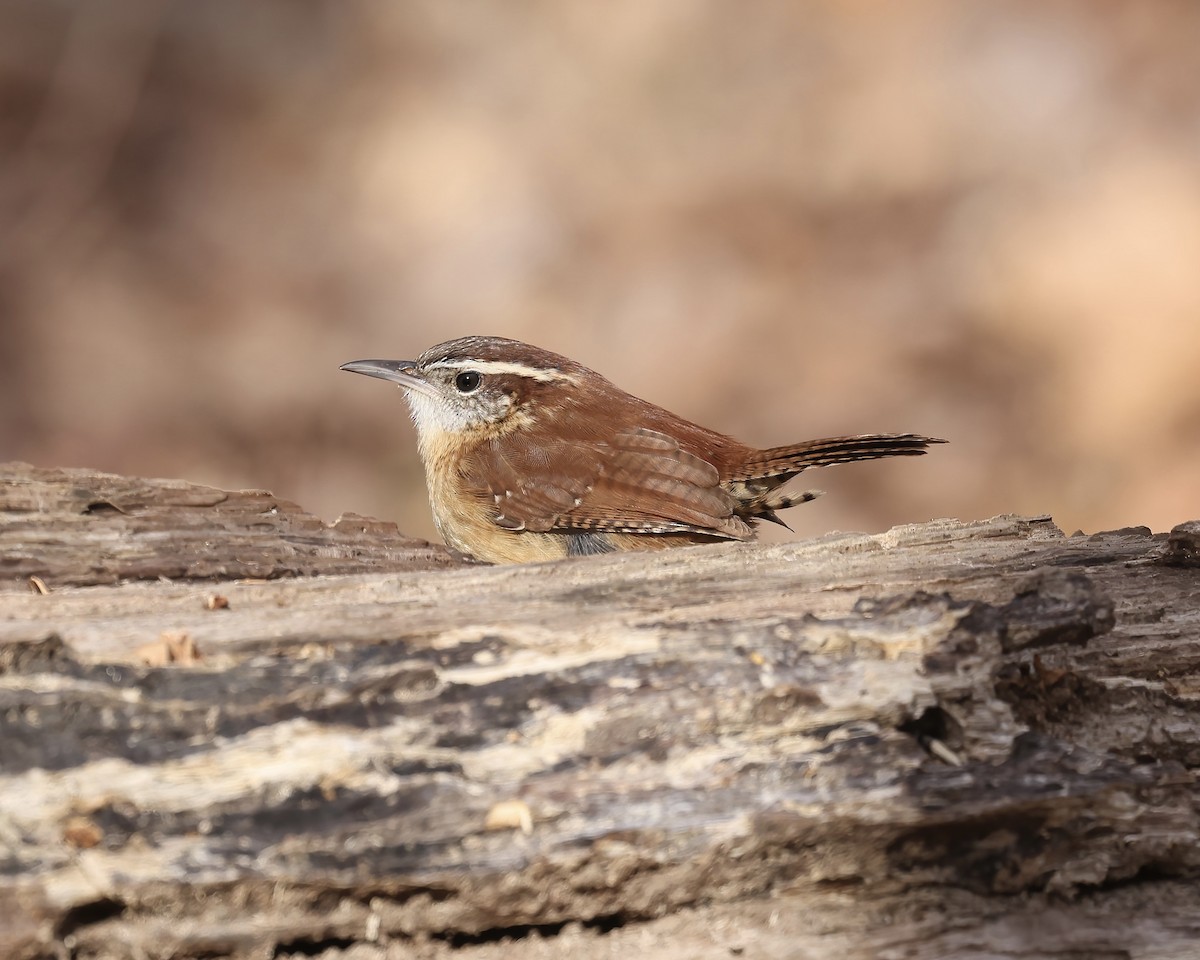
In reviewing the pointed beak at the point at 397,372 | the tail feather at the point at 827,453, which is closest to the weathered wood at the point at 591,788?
the tail feather at the point at 827,453

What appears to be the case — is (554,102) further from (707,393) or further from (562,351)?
(707,393)

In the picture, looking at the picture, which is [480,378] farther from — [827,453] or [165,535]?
[165,535]

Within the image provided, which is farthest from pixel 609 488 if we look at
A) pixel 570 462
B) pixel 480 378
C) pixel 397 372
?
pixel 397 372

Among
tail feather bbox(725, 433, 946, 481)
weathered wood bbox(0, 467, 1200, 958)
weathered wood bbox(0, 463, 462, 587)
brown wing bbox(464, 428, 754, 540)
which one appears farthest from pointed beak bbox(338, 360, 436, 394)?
weathered wood bbox(0, 467, 1200, 958)

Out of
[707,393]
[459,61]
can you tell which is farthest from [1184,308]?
[459,61]

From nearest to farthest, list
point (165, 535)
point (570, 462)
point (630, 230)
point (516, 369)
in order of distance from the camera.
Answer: point (165, 535)
point (570, 462)
point (516, 369)
point (630, 230)
